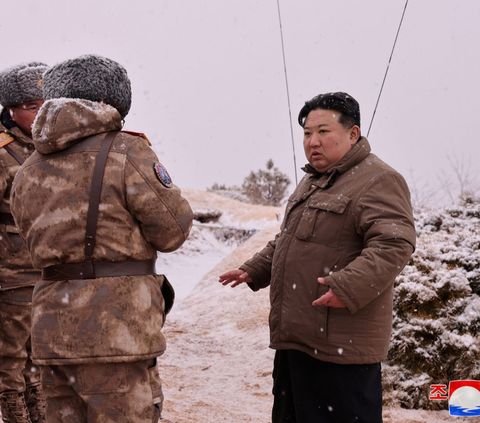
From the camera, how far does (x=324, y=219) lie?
7.65 feet

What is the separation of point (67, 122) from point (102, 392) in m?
1.02

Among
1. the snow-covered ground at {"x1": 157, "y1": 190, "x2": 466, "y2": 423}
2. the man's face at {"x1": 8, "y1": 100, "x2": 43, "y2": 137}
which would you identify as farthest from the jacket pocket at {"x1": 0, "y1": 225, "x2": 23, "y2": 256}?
the snow-covered ground at {"x1": 157, "y1": 190, "x2": 466, "y2": 423}

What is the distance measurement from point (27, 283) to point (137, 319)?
134cm

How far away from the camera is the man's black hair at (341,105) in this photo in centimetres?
246

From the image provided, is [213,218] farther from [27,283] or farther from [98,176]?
[98,176]

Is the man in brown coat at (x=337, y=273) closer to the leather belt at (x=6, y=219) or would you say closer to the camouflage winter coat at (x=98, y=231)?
the camouflage winter coat at (x=98, y=231)

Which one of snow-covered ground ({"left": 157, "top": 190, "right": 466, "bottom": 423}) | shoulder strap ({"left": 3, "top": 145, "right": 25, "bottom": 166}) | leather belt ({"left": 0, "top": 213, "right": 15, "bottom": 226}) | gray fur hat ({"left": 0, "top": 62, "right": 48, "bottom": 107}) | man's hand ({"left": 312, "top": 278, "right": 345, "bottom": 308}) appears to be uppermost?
gray fur hat ({"left": 0, "top": 62, "right": 48, "bottom": 107})

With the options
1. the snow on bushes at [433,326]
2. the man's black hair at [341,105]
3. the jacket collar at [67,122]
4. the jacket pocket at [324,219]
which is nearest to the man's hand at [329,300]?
the jacket pocket at [324,219]

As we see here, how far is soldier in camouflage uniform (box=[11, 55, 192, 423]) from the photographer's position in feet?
6.45

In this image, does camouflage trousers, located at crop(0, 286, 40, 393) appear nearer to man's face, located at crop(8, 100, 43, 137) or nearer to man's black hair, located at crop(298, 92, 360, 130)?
man's face, located at crop(8, 100, 43, 137)

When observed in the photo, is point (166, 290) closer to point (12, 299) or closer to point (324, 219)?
point (324, 219)

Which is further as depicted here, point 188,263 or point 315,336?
point 188,263

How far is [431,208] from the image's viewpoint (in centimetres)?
638

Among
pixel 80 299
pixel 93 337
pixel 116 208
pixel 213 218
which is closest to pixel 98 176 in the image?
pixel 116 208
